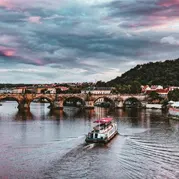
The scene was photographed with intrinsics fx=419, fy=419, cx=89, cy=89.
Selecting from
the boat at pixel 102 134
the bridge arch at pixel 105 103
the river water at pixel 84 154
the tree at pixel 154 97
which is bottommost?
the river water at pixel 84 154

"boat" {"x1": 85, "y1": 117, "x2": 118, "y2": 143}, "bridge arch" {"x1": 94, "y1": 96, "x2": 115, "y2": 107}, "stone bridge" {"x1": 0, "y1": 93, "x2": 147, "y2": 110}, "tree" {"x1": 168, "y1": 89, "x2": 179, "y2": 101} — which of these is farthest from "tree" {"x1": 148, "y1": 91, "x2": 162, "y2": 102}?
"boat" {"x1": 85, "y1": 117, "x2": 118, "y2": 143}

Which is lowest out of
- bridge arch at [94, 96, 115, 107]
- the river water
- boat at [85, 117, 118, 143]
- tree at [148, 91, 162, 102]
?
the river water

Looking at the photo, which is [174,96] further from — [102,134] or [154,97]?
[102,134]

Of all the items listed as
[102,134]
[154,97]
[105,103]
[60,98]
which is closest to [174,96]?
[154,97]

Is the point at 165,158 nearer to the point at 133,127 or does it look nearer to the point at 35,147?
the point at 35,147

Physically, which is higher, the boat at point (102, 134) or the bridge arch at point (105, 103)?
the bridge arch at point (105, 103)

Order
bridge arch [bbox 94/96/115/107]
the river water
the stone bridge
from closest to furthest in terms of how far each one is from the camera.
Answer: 1. the river water
2. the stone bridge
3. bridge arch [bbox 94/96/115/107]

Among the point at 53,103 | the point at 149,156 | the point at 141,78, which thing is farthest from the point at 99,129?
the point at 141,78

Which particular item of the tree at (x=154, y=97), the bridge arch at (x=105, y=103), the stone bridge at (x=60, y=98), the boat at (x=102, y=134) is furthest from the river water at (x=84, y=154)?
→ the tree at (x=154, y=97)

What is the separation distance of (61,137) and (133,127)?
15.1 metres

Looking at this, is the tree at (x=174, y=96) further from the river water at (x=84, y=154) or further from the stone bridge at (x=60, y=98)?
the river water at (x=84, y=154)

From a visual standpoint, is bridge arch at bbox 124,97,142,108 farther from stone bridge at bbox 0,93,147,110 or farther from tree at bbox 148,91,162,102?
tree at bbox 148,91,162,102

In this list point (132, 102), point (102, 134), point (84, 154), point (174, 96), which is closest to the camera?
point (84, 154)

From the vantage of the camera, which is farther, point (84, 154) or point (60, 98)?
point (60, 98)
